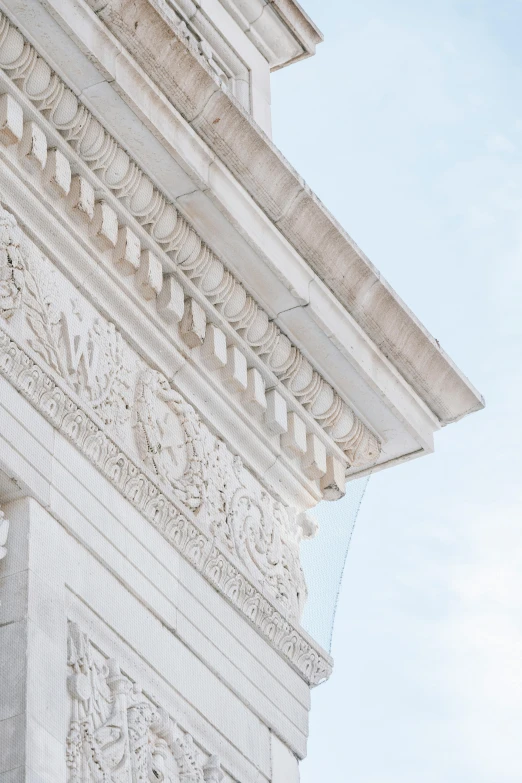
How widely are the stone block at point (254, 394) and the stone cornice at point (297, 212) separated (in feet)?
1.98

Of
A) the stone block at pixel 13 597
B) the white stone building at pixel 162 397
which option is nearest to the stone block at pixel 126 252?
the white stone building at pixel 162 397

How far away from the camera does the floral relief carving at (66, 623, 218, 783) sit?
8344 mm

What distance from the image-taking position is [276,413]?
1060 cm

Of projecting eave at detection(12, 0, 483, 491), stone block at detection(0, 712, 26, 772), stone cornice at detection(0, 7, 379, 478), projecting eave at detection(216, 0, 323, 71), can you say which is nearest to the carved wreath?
projecting eave at detection(12, 0, 483, 491)

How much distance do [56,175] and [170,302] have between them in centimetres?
96

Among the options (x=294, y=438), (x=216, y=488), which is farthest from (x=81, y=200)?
(x=294, y=438)

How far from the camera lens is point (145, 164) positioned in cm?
979

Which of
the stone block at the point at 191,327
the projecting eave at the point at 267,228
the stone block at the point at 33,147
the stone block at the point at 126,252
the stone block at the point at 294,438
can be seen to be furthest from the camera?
the stone block at the point at 294,438

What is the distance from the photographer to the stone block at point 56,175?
9391mm

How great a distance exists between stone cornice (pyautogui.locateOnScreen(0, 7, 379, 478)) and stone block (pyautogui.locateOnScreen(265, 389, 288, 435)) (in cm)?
11

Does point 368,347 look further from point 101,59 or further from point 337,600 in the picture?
point 101,59

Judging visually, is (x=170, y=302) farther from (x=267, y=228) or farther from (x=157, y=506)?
(x=157, y=506)

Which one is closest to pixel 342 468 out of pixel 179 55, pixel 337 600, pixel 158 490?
pixel 337 600

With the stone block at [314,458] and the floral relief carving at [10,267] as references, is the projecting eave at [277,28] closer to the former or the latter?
the stone block at [314,458]
